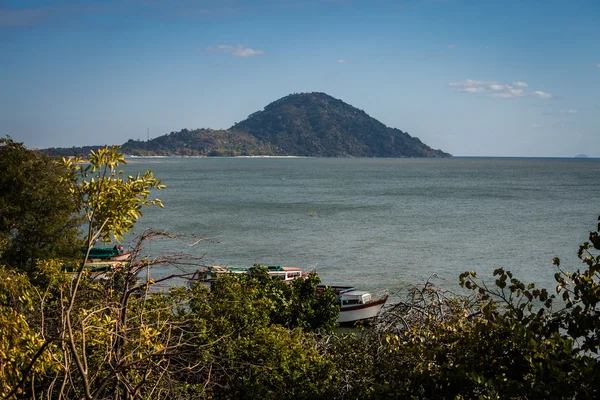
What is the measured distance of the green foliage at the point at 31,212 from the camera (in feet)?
79.6

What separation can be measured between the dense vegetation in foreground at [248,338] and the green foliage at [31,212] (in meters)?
11.1

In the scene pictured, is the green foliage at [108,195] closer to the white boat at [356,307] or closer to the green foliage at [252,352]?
the green foliage at [252,352]

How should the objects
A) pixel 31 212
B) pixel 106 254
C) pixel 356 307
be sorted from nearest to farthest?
pixel 356 307
pixel 31 212
pixel 106 254

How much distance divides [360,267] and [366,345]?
2132cm

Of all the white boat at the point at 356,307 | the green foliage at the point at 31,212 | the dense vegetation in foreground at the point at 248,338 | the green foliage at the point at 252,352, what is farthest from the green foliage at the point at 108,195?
the green foliage at the point at 31,212

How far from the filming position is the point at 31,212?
2450cm

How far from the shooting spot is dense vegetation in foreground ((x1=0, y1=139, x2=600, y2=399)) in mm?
5762

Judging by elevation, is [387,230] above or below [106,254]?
above

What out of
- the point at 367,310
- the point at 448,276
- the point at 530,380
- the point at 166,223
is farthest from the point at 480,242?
the point at 530,380

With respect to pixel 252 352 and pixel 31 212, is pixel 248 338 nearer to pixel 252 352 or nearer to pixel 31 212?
pixel 252 352

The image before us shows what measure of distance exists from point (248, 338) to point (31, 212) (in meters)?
15.6

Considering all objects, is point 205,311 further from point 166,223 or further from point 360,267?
point 166,223

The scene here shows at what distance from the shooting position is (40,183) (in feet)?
80.7

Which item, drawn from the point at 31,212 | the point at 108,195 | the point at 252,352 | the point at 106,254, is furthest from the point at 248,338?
the point at 106,254
